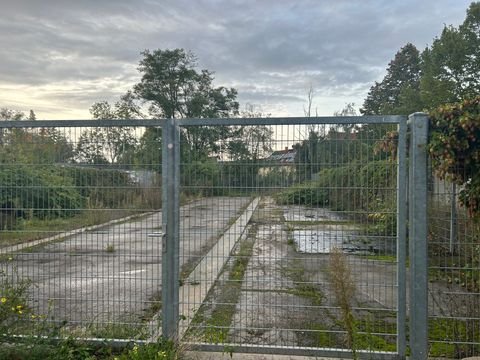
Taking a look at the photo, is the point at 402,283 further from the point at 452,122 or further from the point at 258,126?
the point at 258,126

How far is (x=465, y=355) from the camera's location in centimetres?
375

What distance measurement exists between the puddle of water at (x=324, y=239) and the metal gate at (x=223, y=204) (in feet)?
0.04

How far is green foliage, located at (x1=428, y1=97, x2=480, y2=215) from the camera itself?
340cm

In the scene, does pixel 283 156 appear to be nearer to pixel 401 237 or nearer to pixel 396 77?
pixel 401 237

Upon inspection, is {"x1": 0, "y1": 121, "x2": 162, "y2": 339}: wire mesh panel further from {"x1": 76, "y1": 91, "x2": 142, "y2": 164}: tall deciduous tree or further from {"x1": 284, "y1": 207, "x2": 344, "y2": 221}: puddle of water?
{"x1": 284, "y1": 207, "x2": 344, "y2": 221}: puddle of water

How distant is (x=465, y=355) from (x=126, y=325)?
3.36 m

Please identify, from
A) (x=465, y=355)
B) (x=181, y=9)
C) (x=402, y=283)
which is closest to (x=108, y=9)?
(x=181, y=9)

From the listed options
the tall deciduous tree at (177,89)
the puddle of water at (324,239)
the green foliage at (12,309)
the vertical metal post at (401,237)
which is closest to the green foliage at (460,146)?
the vertical metal post at (401,237)

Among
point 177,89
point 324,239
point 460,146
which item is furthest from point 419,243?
point 177,89

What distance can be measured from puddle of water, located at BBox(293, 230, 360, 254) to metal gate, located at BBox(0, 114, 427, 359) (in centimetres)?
1

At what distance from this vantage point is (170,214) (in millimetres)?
3699

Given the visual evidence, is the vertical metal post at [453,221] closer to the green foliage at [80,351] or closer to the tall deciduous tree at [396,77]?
the green foliage at [80,351]

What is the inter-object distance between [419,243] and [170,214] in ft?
7.51

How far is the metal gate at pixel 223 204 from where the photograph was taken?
3.55 meters
